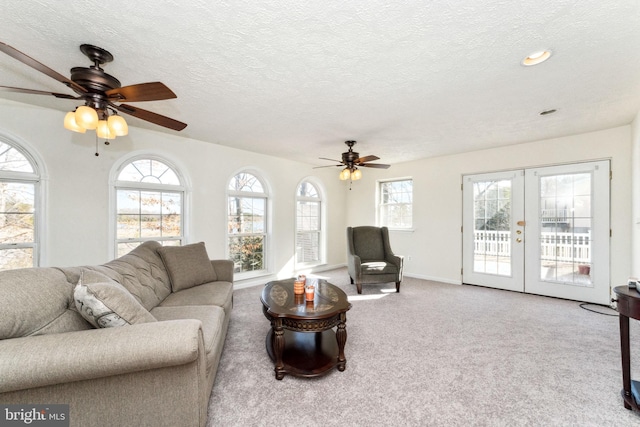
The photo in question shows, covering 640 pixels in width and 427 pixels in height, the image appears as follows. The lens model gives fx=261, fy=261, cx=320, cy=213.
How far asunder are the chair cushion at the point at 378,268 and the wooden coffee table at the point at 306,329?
1818mm

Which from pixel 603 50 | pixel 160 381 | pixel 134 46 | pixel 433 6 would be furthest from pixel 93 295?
pixel 603 50

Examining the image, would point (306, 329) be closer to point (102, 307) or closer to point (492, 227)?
point (102, 307)

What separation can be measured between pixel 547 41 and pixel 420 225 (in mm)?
3960

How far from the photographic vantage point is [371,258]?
4898mm

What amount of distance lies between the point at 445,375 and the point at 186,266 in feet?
8.78

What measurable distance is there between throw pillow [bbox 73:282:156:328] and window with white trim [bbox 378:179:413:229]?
205 inches

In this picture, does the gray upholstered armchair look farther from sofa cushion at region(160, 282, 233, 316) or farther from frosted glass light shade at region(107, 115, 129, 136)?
frosted glass light shade at region(107, 115, 129, 136)

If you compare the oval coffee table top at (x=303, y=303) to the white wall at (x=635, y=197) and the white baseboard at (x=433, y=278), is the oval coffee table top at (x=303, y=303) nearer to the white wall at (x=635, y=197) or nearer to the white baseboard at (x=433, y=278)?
the white baseboard at (x=433, y=278)

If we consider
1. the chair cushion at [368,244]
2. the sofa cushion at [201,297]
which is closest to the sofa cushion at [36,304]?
the sofa cushion at [201,297]

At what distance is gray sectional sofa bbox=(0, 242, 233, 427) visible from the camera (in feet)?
3.60

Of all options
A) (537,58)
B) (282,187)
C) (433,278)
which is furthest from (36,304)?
(433,278)

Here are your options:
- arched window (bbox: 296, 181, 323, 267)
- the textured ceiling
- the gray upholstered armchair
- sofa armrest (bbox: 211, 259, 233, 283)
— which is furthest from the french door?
sofa armrest (bbox: 211, 259, 233, 283)

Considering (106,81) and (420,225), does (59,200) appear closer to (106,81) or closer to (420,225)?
(106,81)

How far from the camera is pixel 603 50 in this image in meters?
1.87
